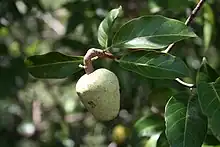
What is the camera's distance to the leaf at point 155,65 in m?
1.07

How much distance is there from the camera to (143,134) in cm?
138

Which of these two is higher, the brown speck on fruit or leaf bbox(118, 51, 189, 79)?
leaf bbox(118, 51, 189, 79)

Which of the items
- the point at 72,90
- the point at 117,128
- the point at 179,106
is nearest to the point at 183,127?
the point at 179,106

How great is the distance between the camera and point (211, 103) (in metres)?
1.03

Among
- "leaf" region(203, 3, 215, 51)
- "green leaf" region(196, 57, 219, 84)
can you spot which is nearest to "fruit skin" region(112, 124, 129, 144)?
"leaf" region(203, 3, 215, 51)

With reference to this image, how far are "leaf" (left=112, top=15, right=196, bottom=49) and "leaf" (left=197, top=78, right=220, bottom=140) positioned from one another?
0.10 metres

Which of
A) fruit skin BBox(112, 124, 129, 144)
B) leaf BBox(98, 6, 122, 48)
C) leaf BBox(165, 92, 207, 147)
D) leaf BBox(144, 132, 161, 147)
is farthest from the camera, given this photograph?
fruit skin BBox(112, 124, 129, 144)

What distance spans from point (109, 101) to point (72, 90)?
6.03 feet

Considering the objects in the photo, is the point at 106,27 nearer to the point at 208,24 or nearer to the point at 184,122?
the point at 184,122

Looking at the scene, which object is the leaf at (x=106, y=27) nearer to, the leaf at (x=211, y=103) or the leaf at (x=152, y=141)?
the leaf at (x=211, y=103)

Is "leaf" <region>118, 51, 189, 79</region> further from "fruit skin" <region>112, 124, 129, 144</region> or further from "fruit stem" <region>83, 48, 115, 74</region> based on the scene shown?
"fruit skin" <region>112, 124, 129, 144</region>

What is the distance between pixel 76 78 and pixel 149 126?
673 mm

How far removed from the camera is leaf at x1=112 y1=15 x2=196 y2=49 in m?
1.07

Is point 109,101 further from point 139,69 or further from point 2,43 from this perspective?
point 2,43
